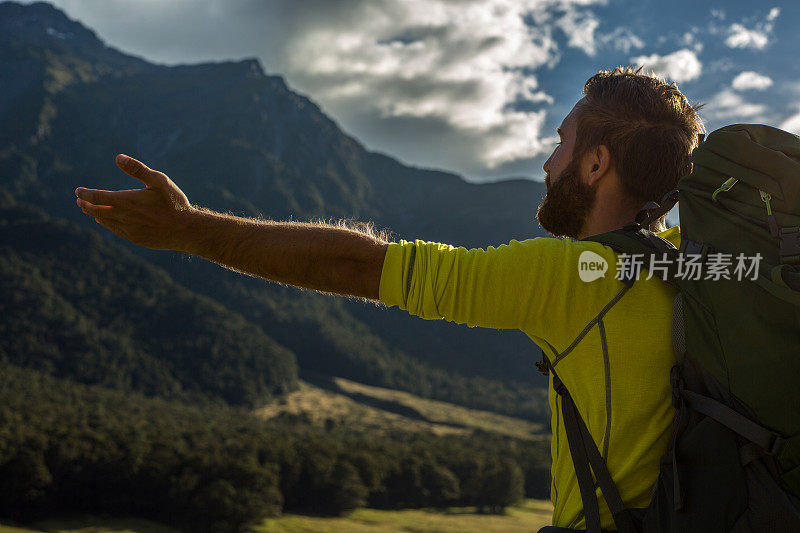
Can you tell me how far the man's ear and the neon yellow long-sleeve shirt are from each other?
0.58 meters

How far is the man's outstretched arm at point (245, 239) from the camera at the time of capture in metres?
2.05

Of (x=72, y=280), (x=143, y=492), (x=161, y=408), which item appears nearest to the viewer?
(x=143, y=492)

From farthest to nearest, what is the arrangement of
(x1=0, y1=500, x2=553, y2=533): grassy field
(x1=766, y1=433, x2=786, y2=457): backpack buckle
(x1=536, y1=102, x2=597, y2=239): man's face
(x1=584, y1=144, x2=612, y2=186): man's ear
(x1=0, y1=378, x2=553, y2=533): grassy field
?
(x1=0, y1=378, x2=553, y2=533): grassy field
(x1=0, y1=500, x2=553, y2=533): grassy field
(x1=536, y1=102, x2=597, y2=239): man's face
(x1=584, y1=144, x2=612, y2=186): man's ear
(x1=766, y1=433, x2=786, y2=457): backpack buckle

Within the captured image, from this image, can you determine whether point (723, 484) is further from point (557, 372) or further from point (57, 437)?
point (57, 437)

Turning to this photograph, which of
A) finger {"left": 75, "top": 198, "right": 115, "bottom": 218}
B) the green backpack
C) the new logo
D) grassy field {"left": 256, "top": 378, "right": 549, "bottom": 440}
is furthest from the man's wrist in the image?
grassy field {"left": 256, "top": 378, "right": 549, "bottom": 440}

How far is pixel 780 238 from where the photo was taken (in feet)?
6.17

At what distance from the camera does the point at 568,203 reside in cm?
265

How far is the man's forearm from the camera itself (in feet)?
6.69

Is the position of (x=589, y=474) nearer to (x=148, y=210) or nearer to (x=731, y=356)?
(x=731, y=356)

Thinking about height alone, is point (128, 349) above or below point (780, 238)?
below

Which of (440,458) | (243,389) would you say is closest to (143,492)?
(440,458)

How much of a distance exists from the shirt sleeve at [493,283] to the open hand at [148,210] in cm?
85

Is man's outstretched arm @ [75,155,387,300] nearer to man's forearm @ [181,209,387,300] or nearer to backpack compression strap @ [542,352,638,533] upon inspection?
man's forearm @ [181,209,387,300]

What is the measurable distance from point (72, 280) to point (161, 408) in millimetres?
86816
